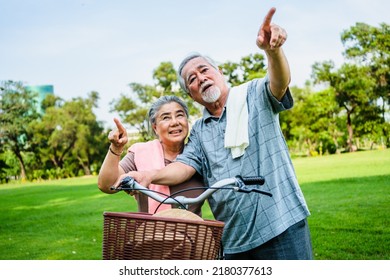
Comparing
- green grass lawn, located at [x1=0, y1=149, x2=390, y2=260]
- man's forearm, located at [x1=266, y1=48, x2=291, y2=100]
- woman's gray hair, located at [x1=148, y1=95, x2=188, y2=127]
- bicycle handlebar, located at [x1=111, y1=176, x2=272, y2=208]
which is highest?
man's forearm, located at [x1=266, y1=48, x2=291, y2=100]

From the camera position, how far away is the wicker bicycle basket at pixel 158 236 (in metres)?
1.58

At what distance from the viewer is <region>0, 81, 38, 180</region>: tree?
611cm

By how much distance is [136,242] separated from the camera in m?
1.61

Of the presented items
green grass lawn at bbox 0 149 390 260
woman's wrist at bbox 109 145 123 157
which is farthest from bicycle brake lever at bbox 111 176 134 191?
green grass lawn at bbox 0 149 390 260

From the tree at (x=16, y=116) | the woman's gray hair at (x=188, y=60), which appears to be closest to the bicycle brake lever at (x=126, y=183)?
the woman's gray hair at (x=188, y=60)

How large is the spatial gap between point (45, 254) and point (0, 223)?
124 inches

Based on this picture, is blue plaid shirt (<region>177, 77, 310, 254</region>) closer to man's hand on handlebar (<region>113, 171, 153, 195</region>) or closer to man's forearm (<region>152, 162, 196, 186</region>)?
man's forearm (<region>152, 162, 196, 186</region>)

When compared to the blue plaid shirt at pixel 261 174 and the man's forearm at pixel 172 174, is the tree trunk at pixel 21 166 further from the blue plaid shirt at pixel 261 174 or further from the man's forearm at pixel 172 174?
the blue plaid shirt at pixel 261 174

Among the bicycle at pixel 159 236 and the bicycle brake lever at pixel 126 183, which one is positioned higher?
the bicycle brake lever at pixel 126 183

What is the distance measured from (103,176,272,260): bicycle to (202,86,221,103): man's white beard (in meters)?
0.55

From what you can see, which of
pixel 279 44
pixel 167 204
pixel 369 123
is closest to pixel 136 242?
pixel 167 204

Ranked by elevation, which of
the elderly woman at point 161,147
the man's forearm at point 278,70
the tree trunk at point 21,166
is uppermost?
the man's forearm at point 278,70

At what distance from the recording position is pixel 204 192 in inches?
71.7
